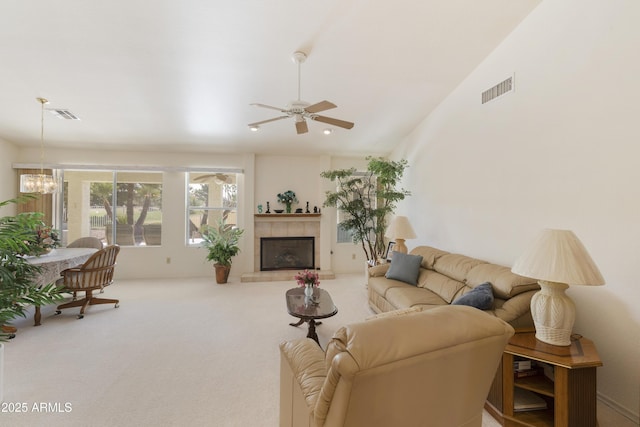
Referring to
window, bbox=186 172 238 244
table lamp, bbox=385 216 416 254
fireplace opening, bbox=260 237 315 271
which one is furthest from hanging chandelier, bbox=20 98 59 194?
table lamp, bbox=385 216 416 254

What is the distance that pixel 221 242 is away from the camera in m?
5.41

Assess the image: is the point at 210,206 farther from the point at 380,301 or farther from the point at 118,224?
the point at 380,301

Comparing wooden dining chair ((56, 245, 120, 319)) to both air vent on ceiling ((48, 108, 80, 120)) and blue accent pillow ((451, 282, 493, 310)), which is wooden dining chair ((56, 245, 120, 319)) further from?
blue accent pillow ((451, 282, 493, 310))

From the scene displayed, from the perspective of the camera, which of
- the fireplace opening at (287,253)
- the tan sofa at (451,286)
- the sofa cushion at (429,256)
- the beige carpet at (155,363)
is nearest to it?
the beige carpet at (155,363)

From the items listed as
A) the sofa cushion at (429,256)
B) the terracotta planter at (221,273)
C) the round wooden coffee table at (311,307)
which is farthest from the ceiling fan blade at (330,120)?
the terracotta planter at (221,273)

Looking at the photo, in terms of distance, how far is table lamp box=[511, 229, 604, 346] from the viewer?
1.70 m

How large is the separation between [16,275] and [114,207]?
5135 millimetres

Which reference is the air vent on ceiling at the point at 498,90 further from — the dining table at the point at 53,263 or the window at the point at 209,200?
the dining table at the point at 53,263

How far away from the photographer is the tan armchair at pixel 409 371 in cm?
94

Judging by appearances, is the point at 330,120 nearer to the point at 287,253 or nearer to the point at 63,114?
the point at 287,253

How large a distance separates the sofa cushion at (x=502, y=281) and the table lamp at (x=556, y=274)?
18.8 inches

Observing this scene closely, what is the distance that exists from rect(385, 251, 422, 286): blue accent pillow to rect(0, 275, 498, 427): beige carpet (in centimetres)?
70

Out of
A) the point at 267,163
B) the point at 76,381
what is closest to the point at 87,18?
the point at 76,381

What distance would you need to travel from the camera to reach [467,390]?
1.19 meters
